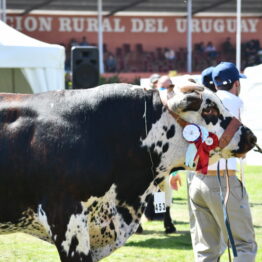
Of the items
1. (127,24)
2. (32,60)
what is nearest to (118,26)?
(127,24)

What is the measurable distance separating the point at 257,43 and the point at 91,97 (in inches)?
1581

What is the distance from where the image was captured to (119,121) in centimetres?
375

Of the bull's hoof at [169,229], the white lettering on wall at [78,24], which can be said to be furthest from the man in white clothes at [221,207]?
the white lettering on wall at [78,24]

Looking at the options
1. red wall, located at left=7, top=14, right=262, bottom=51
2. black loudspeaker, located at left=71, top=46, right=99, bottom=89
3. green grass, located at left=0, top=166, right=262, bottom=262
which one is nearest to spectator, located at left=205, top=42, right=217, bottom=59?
red wall, located at left=7, top=14, right=262, bottom=51

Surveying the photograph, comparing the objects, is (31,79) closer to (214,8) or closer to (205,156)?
(205,156)

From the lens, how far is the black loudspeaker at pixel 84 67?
12.4 m

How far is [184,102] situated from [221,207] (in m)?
2.32

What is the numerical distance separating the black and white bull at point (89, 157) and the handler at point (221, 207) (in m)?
1.96

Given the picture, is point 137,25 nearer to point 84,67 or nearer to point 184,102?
point 84,67

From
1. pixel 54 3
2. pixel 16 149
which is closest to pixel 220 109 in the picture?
pixel 16 149

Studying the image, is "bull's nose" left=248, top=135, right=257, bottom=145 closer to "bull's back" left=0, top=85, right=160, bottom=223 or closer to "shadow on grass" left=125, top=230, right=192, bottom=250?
"bull's back" left=0, top=85, right=160, bottom=223

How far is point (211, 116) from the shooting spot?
3961mm

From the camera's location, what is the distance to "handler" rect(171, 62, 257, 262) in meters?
5.87

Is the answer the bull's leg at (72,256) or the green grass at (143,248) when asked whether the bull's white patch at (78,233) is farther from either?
the green grass at (143,248)
